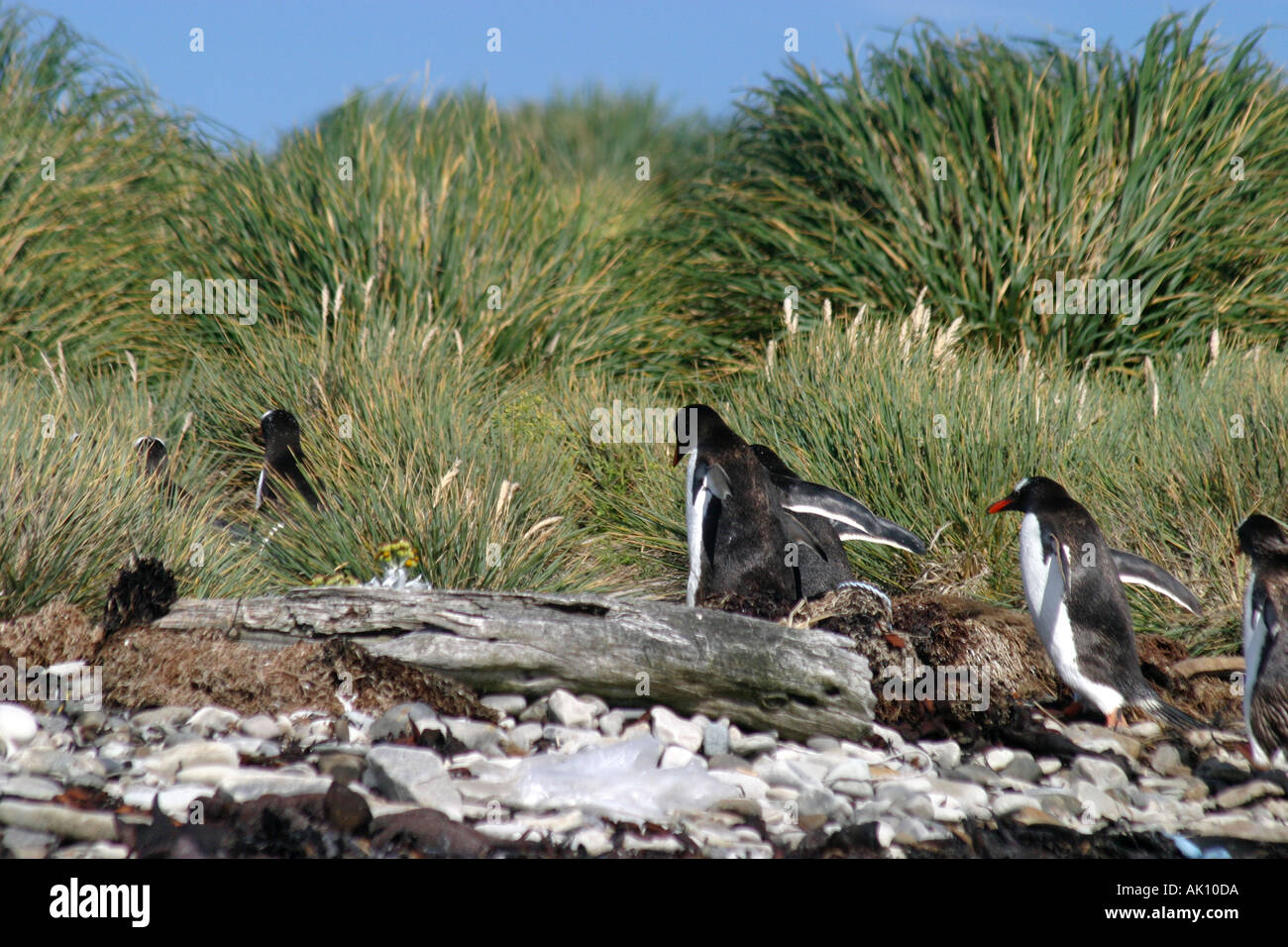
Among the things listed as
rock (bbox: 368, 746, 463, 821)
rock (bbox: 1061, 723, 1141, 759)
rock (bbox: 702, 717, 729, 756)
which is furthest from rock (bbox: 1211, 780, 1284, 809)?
rock (bbox: 368, 746, 463, 821)

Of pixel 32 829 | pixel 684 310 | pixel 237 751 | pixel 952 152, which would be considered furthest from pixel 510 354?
pixel 32 829

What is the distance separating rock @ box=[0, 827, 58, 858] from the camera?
2.72 metres

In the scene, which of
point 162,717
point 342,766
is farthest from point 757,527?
point 162,717

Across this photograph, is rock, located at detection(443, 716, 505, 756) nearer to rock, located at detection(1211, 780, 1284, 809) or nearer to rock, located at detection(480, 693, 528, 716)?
rock, located at detection(480, 693, 528, 716)

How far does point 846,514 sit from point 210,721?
265cm

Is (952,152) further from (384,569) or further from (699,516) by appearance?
(384,569)

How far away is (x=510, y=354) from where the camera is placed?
8477 mm

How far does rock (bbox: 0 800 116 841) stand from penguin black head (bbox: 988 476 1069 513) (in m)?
3.33

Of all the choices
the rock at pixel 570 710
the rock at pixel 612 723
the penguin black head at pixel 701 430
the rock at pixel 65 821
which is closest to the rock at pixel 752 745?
the rock at pixel 612 723

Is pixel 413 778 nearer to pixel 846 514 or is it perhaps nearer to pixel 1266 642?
pixel 846 514

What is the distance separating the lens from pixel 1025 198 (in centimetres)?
819

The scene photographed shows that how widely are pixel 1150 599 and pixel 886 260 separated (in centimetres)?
391

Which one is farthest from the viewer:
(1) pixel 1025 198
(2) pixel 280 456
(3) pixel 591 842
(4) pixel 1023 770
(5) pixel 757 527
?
(1) pixel 1025 198
